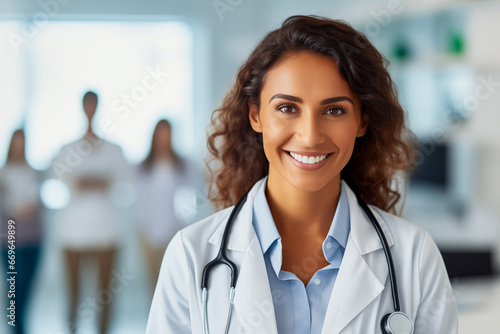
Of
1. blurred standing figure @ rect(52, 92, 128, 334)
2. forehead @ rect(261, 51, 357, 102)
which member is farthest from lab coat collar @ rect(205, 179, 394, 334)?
blurred standing figure @ rect(52, 92, 128, 334)

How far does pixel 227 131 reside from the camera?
118cm

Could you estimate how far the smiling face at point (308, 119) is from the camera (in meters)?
0.96

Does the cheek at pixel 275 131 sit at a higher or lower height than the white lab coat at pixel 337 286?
higher

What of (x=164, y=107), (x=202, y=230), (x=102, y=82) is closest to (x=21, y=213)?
(x=102, y=82)

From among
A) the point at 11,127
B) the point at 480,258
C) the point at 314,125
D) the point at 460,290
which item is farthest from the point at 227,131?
the point at 11,127

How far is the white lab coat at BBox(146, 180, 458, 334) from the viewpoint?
3.15 ft

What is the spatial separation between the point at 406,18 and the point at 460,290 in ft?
6.80

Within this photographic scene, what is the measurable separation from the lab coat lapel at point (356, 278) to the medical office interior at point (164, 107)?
5.57 feet

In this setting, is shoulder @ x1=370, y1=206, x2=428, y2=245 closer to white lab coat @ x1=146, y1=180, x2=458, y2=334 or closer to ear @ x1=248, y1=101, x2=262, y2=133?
white lab coat @ x1=146, y1=180, x2=458, y2=334

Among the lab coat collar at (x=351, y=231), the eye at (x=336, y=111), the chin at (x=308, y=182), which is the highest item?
the eye at (x=336, y=111)

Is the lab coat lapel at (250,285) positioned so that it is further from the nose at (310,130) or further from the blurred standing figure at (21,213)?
the blurred standing figure at (21,213)

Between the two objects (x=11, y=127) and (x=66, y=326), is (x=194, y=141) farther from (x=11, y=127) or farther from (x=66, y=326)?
(x=66, y=326)

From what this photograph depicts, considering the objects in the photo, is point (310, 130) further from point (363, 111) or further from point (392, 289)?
point (392, 289)

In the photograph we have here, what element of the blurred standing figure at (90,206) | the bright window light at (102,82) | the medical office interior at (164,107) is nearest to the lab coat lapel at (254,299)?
the medical office interior at (164,107)
